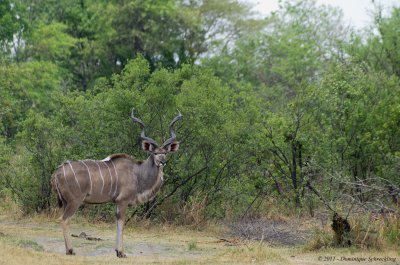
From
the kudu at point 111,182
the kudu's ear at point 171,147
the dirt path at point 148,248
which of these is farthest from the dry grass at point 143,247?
the kudu's ear at point 171,147

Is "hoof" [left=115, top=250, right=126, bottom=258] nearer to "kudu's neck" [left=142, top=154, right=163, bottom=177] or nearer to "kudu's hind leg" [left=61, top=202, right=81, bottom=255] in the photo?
"kudu's hind leg" [left=61, top=202, right=81, bottom=255]

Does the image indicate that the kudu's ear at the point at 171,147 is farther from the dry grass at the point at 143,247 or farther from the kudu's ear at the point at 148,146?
the dry grass at the point at 143,247

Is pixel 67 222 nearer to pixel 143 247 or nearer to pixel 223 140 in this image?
pixel 143 247

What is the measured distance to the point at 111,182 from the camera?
11.0 meters

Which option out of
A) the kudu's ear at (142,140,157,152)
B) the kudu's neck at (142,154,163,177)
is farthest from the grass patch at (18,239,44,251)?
the kudu's ear at (142,140,157,152)

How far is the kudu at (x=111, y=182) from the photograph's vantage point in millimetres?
10609

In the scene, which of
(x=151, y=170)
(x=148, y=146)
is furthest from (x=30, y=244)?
(x=148, y=146)

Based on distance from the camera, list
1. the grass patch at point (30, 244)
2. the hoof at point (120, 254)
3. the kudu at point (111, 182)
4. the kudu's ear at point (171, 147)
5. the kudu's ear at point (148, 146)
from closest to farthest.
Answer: the hoof at point (120, 254) < the kudu at point (111, 182) < the grass patch at point (30, 244) < the kudu's ear at point (148, 146) < the kudu's ear at point (171, 147)

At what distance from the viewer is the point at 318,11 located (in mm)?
35094

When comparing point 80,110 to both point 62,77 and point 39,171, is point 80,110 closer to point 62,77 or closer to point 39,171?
point 39,171

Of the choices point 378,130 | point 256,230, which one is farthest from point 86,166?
point 378,130

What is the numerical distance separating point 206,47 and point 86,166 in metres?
24.4

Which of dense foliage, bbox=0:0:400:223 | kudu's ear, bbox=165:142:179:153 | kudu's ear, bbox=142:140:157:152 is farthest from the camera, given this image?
dense foliage, bbox=0:0:400:223

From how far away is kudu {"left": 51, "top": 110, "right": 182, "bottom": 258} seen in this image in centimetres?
1061
